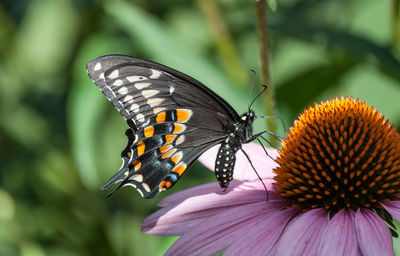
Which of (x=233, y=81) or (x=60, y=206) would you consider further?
(x=60, y=206)

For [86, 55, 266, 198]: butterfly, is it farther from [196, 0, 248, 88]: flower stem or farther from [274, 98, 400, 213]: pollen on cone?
[196, 0, 248, 88]: flower stem

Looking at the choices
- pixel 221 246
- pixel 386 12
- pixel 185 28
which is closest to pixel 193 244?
pixel 221 246

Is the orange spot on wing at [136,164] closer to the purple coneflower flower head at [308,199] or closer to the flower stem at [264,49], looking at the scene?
the purple coneflower flower head at [308,199]

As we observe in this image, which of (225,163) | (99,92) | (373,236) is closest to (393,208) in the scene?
(373,236)

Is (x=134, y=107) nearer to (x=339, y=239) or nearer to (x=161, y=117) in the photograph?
(x=161, y=117)

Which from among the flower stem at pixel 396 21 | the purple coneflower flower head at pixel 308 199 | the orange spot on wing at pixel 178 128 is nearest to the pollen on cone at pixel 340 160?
the purple coneflower flower head at pixel 308 199

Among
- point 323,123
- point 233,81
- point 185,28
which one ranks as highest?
point 185,28

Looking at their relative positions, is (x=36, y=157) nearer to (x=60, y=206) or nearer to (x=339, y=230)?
(x=60, y=206)
